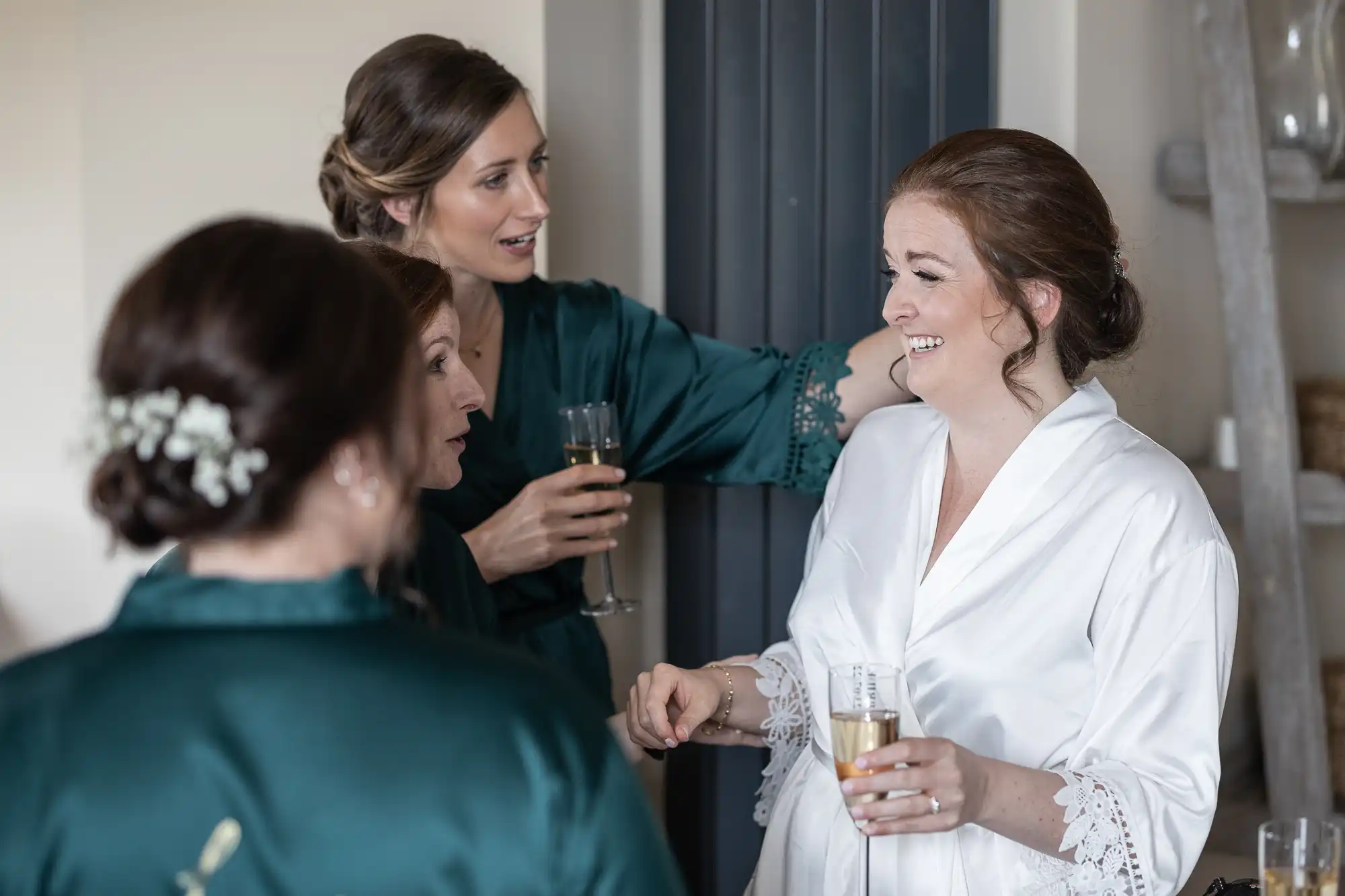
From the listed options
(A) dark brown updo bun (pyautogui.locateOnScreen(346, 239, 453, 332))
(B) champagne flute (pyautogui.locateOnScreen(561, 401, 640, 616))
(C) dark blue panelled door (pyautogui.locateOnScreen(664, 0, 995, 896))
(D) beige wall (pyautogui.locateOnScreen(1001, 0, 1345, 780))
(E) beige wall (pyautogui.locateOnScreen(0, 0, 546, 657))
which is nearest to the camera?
(A) dark brown updo bun (pyautogui.locateOnScreen(346, 239, 453, 332))

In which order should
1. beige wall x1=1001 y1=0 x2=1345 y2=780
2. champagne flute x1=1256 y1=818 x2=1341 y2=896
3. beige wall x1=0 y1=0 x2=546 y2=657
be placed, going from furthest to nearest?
beige wall x1=0 y1=0 x2=546 y2=657
beige wall x1=1001 y1=0 x2=1345 y2=780
champagne flute x1=1256 y1=818 x2=1341 y2=896

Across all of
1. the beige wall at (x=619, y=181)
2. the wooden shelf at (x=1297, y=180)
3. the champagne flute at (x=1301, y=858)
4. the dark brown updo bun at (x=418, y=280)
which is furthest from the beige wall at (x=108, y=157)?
the champagne flute at (x=1301, y=858)

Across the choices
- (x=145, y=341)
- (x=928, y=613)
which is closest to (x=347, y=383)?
(x=145, y=341)

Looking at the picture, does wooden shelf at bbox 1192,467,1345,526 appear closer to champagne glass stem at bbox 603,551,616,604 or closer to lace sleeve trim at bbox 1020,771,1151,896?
lace sleeve trim at bbox 1020,771,1151,896

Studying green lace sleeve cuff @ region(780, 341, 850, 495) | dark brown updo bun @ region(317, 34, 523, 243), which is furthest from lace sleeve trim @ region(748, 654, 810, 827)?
dark brown updo bun @ region(317, 34, 523, 243)

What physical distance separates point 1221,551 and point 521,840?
1.06m

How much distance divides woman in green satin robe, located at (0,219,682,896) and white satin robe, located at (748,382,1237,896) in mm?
855

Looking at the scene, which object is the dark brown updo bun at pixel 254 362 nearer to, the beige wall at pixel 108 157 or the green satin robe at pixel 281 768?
the green satin robe at pixel 281 768

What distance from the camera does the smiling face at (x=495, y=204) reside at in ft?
7.34

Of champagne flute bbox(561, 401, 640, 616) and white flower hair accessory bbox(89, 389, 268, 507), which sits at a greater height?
white flower hair accessory bbox(89, 389, 268, 507)

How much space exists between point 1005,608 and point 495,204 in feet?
3.36

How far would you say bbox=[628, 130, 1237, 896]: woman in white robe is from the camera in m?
1.64

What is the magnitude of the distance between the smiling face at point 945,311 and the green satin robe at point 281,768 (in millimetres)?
1009

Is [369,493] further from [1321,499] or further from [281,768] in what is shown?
[1321,499]
